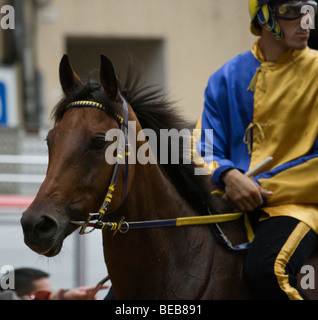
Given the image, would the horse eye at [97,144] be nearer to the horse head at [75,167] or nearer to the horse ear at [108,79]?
the horse head at [75,167]

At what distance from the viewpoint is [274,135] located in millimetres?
3688

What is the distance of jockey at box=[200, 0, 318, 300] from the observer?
348 centimetres

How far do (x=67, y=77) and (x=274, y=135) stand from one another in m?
1.04

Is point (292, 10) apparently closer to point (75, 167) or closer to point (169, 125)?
point (169, 125)

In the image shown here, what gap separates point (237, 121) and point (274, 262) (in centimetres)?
79

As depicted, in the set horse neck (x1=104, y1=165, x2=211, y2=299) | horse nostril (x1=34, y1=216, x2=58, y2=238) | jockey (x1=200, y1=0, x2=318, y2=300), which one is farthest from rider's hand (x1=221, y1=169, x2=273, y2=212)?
horse nostril (x1=34, y1=216, x2=58, y2=238)

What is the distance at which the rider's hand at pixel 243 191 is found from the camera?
3557mm

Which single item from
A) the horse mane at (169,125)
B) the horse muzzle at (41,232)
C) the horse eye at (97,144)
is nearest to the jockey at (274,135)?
the horse mane at (169,125)

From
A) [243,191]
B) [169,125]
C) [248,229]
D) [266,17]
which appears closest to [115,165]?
[169,125]

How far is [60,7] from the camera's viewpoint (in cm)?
1291

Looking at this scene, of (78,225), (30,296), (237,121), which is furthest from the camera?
(30,296)

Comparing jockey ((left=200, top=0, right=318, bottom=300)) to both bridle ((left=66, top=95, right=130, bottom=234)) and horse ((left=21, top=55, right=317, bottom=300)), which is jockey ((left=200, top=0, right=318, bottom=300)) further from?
bridle ((left=66, top=95, right=130, bottom=234))

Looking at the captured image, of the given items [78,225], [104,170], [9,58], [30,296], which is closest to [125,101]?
[104,170]
